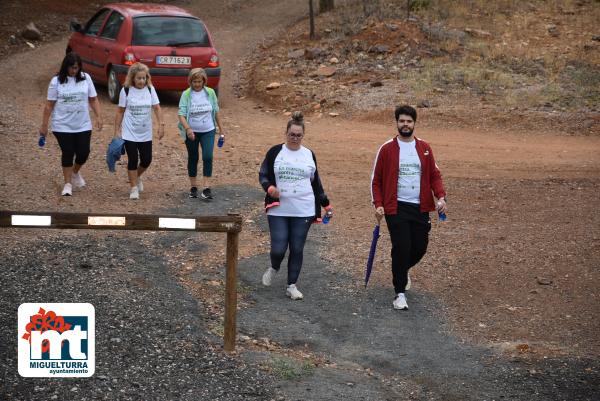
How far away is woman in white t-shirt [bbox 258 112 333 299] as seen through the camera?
8273 millimetres

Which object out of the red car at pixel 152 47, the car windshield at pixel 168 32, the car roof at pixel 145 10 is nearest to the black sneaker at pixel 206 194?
the red car at pixel 152 47

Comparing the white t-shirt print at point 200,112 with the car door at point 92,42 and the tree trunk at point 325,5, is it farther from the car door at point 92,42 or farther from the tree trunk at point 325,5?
the tree trunk at point 325,5

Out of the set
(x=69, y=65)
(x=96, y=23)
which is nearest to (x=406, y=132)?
(x=69, y=65)

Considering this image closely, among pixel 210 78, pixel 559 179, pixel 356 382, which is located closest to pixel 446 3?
pixel 210 78

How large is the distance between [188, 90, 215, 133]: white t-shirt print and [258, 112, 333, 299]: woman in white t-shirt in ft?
9.16

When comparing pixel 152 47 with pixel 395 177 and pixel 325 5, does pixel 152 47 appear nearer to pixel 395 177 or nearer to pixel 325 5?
pixel 395 177

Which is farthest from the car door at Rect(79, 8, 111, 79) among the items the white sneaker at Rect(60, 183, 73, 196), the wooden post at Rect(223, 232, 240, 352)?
the wooden post at Rect(223, 232, 240, 352)

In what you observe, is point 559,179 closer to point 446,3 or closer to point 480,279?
point 480,279

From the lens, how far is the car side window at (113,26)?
17.4 m

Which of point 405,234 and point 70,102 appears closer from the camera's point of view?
point 405,234

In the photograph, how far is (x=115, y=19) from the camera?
1773 cm

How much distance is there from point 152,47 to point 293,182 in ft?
30.2

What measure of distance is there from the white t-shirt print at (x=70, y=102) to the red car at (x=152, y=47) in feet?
19.7

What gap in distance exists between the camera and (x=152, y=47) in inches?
661
